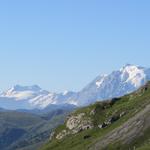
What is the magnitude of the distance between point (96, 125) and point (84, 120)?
1309 cm

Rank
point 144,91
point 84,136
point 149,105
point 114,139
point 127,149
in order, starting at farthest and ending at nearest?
1. point 144,91
2. point 84,136
3. point 149,105
4. point 114,139
5. point 127,149

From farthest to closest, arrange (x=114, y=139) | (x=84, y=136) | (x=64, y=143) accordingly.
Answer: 1. (x=64, y=143)
2. (x=84, y=136)
3. (x=114, y=139)

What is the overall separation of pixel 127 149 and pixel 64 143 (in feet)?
192

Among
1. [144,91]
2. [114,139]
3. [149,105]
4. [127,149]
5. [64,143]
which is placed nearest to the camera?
[127,149]

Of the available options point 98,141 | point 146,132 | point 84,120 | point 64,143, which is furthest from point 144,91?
point 146,132

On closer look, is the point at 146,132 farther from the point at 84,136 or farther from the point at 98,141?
the point at 84,136

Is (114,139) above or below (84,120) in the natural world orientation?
below

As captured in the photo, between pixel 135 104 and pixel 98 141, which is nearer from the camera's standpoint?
pixel 98 141

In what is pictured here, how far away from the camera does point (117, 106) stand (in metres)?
191

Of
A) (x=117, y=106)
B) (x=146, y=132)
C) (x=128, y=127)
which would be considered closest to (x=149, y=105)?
(x=128, y=127)

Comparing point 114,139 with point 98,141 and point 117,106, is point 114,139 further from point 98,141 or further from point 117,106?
point 117,106

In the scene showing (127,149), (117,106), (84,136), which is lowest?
(127,149)

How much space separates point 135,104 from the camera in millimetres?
175250

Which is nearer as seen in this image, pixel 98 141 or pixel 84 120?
pixel 98 141
